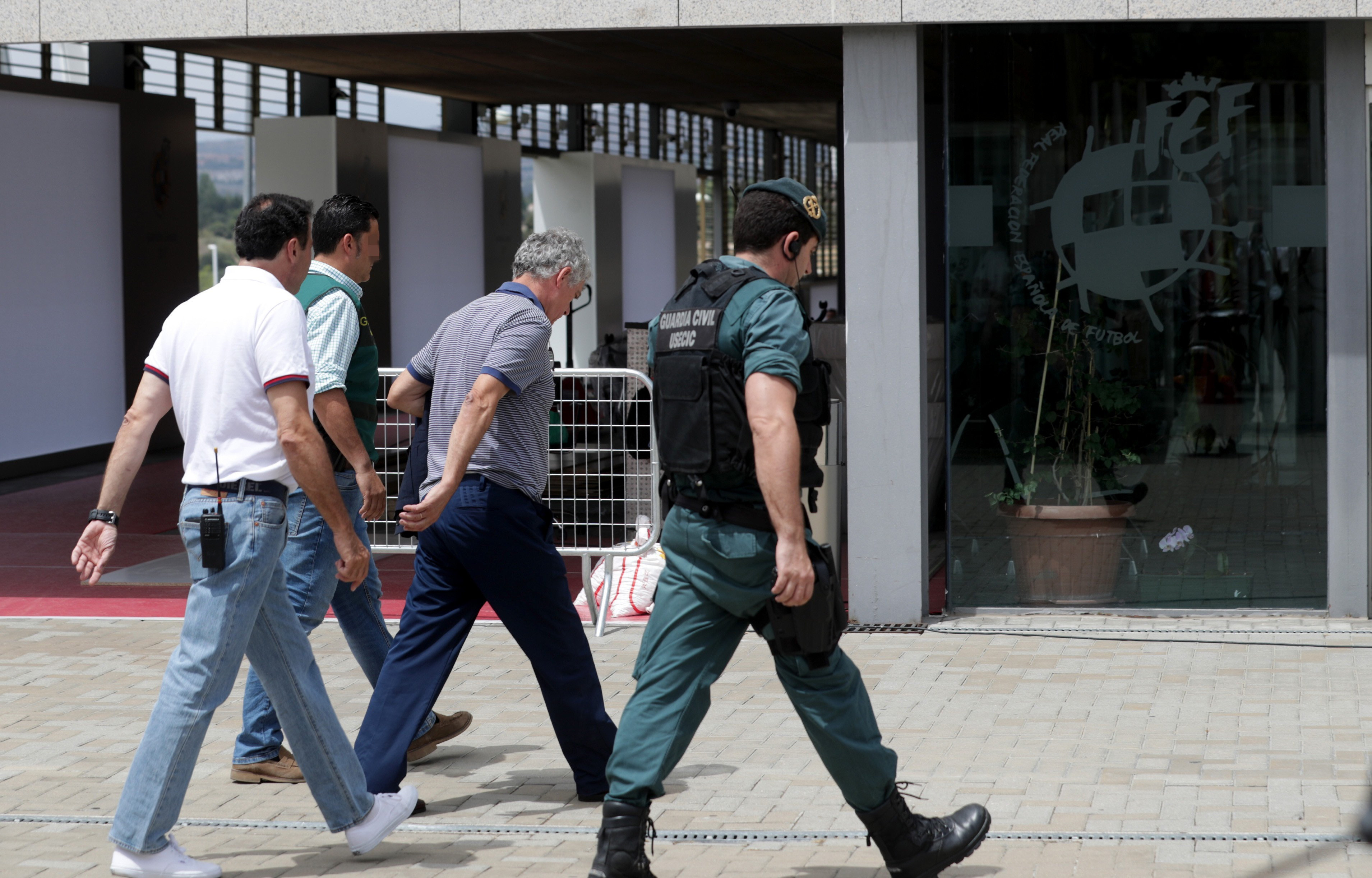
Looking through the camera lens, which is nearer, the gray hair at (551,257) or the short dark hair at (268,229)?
the short dark hair at (268,229)

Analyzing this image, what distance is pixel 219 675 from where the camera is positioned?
4.34 meters

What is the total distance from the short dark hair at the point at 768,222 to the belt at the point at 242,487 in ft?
4.58

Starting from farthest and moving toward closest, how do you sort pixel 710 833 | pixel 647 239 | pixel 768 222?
pixel 647 239, pixel 710 833, pixel 768 222

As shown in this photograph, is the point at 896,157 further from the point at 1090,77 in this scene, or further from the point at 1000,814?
the point at 1000,814

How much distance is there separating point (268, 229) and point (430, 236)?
13.9 meters

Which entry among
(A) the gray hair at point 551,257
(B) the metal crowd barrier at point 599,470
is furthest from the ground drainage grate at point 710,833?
(B) the metal crowd barrier at point 599,470

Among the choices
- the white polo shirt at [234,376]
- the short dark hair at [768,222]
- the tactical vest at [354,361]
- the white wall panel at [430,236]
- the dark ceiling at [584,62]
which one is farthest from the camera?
the white wall panel at [430,236]

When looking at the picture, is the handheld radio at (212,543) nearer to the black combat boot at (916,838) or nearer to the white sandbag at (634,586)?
the black combat boot at (916,838)

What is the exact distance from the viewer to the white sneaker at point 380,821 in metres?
4.54

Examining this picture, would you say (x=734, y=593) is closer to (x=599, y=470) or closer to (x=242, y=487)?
(x=242, y=487)

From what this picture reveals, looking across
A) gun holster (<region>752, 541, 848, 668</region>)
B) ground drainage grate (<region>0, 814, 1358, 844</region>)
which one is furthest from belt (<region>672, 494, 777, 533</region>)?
ground drainage grate (<region>0, 814, 1358, 844</region>)

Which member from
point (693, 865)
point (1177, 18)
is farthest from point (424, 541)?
point (1177, 18)

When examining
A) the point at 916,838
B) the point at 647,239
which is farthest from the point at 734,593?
the point at 647,239

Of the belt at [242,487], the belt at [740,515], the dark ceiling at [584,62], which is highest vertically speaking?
the dark ceiling at [584,62]
